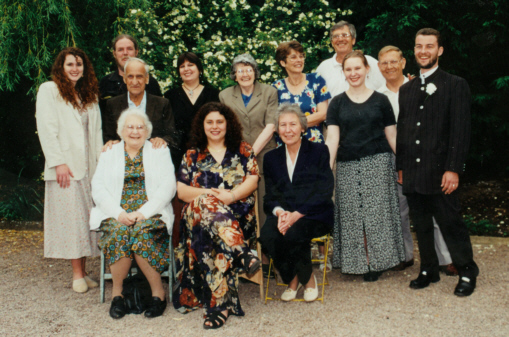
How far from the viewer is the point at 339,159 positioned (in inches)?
179

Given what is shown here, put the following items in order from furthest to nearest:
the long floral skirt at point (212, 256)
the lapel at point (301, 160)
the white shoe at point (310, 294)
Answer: the lapel at point (301, 160), the white shoe at point (310, 294), the long floral skirt at point (212, 256)

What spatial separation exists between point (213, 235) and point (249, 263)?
34 cm

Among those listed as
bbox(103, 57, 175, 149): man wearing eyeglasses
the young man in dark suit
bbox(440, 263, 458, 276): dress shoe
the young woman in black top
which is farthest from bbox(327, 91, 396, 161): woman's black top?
bbox(103, 57, 175, 149): man wearing eyeglasses

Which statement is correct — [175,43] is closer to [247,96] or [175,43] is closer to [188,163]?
[247,96]

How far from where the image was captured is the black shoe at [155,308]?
384 cm

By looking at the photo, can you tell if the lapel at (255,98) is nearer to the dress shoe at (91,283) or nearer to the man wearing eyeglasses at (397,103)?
the man wearing eyeglasses at (397,103)

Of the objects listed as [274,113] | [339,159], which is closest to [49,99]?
[274,113]

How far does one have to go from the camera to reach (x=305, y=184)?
4.16 metres

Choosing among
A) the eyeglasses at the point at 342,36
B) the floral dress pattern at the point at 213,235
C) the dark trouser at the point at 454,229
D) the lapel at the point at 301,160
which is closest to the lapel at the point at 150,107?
the floral dress pattern at the point at 213,235

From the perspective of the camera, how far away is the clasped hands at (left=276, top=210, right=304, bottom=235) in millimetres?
3965

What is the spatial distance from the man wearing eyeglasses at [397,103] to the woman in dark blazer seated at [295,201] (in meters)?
0.98

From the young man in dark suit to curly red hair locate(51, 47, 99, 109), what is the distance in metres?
2.76

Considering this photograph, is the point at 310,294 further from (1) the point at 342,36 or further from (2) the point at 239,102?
(1) the point at 342,36

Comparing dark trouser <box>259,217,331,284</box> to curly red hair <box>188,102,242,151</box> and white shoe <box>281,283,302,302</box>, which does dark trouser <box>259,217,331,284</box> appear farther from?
curly red hair <box>188,102,242,151</box>
